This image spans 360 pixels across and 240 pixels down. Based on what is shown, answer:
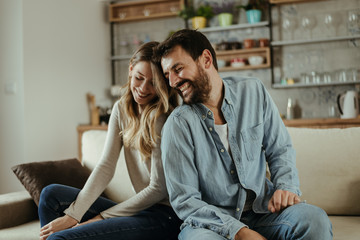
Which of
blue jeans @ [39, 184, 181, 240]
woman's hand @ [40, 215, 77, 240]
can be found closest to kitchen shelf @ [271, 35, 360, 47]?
blue jeans @ [39, 184, 181, 240]

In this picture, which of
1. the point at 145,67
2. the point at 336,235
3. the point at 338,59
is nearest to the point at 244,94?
the point at 145,67

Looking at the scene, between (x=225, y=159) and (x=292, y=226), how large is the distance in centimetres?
33

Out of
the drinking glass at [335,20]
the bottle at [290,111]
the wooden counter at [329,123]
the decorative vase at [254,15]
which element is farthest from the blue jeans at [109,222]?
the drinking glass at [335,20]

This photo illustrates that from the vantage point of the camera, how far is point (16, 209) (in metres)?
2.12

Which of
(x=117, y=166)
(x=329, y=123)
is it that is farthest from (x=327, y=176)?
(x=329, y=123)

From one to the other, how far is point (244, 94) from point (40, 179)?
1150 mm

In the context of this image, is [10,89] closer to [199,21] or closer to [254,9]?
[199,21]

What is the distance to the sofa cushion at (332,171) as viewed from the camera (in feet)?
6.53

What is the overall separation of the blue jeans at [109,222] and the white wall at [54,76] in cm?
236

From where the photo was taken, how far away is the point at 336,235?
1673mm

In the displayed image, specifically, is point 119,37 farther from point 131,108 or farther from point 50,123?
point 131,108

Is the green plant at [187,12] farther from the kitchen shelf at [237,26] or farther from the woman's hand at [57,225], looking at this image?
the woman's hand at [57,225]

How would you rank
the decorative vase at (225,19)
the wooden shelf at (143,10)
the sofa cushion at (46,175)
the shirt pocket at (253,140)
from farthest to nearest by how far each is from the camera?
the wooden shelf at (143,10), the decorative vase at (225,19), the sofa cushion at (46,175), the shirt pocket at (253,140)

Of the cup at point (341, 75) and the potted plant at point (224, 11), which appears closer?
the cup at point (341, 75)
